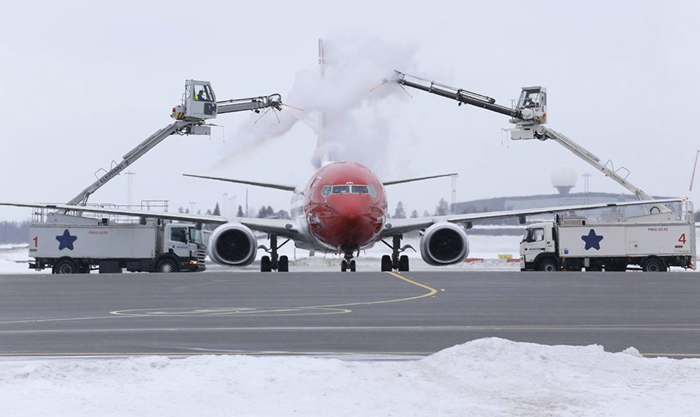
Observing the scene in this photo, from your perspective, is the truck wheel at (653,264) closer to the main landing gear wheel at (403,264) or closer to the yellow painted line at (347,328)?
the main landing gear wheel at (403,264)

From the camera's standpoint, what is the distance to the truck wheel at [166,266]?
45.2 meters

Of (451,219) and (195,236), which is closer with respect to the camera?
(451,219)

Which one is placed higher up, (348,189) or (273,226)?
(348,189)

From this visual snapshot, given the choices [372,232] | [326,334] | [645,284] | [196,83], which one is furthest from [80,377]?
[196,83]

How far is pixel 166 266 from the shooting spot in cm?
4531

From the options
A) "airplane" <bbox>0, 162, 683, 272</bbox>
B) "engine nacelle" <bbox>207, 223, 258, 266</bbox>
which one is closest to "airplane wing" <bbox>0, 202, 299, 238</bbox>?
"airplane" <bbox>0, 162, 683, 272</bbox>

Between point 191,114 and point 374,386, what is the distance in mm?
44251

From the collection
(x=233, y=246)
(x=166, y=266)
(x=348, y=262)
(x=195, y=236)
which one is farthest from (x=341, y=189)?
(x=195, y=236)

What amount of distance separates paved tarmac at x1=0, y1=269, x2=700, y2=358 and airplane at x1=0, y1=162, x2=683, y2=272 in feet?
19.3

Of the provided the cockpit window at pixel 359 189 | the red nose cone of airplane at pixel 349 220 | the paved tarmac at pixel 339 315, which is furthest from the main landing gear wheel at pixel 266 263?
the paved tarmac at pixel 339 315

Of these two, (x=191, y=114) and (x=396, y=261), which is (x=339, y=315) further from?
(x=191, y=114)

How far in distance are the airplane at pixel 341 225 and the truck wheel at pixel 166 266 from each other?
4830 mm

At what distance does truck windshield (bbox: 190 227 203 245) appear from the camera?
46.8 metres

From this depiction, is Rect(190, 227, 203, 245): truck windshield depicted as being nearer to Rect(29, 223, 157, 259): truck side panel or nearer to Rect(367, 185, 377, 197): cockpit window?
Rect(29, 223, 157, 259): truck side panel
